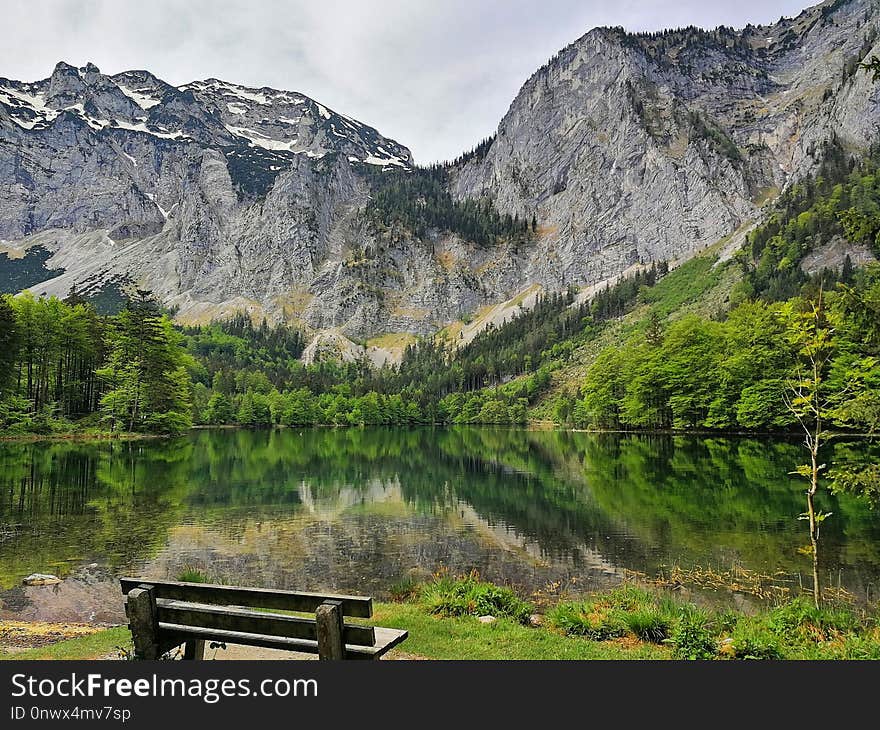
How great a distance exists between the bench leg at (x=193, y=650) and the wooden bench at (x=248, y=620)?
62 cm

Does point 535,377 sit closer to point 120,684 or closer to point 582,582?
point 582,582

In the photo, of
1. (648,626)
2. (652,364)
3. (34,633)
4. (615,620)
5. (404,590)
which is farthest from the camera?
(652,364)

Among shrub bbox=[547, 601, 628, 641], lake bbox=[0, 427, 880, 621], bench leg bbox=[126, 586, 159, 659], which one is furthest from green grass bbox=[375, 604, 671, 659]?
lake bbox=[0, 427, 880, 621]

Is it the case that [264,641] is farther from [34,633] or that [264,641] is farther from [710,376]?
→ [710,376]

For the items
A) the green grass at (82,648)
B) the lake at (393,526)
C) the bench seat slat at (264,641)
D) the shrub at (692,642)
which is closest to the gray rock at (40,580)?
the lake at (393,526)

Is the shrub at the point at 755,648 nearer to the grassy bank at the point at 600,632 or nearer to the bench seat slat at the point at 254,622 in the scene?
the grassy bank at the point at 600,632

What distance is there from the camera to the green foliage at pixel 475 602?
39.9 feet

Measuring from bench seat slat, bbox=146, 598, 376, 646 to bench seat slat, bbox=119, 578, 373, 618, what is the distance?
12cm

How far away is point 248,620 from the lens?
6.11m

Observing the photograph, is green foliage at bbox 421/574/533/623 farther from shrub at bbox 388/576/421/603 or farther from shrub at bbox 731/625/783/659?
shrub at bbox 731/625/783/659

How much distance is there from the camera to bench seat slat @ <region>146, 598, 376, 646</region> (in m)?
5.96

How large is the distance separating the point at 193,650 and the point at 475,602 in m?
6.74

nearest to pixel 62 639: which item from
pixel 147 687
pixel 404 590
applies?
pixel 404 590

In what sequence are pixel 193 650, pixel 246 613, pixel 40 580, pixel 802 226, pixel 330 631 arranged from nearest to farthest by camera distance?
pixel 330 631 < pixel 246 613 < pixel 193 650 < pixel 40 580 < pixel 802 226
